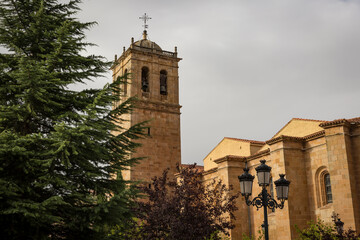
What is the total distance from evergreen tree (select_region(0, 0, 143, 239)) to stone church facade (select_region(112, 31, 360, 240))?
1496mm

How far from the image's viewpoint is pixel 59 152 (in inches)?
327

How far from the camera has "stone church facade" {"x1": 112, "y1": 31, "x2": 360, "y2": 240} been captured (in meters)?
17.7

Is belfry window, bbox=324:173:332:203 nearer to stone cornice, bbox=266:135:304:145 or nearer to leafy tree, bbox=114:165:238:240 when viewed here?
stone cornice, bbox=266:135:304:145

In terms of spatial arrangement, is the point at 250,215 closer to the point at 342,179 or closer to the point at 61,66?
the point at 342,179

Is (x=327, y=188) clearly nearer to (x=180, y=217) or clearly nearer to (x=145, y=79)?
(x=180, y=217)

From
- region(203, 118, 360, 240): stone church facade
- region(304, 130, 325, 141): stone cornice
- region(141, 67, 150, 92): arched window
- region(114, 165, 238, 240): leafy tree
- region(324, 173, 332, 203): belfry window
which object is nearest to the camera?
region(114, 165, 238, 240): leafy tree

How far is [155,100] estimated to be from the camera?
34.1 meters

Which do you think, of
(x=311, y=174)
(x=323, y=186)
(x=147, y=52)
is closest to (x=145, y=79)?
(x=147, y=52)

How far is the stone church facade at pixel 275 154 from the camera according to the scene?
58.0 feet

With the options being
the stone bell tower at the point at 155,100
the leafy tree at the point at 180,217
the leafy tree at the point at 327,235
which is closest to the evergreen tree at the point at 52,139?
the leafy tree at the point at 180,217

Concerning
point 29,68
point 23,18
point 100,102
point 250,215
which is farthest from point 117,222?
point 250,215

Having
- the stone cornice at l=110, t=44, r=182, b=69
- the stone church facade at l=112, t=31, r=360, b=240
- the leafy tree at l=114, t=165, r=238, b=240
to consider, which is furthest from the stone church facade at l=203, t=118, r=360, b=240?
the stone cornice at l=110, t=44, r=182, b=69

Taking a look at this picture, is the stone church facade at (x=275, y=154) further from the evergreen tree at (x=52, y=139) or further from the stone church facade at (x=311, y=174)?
the evergreen tree at (x=52, y=139)

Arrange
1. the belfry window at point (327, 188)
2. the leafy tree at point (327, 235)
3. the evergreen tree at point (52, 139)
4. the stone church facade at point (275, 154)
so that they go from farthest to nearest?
the belfry window at point (327, 188) → the stone church facade at point (275, 154) → the leafy tree at point (327, 235) → the evergreen tree at point (52, 139)
